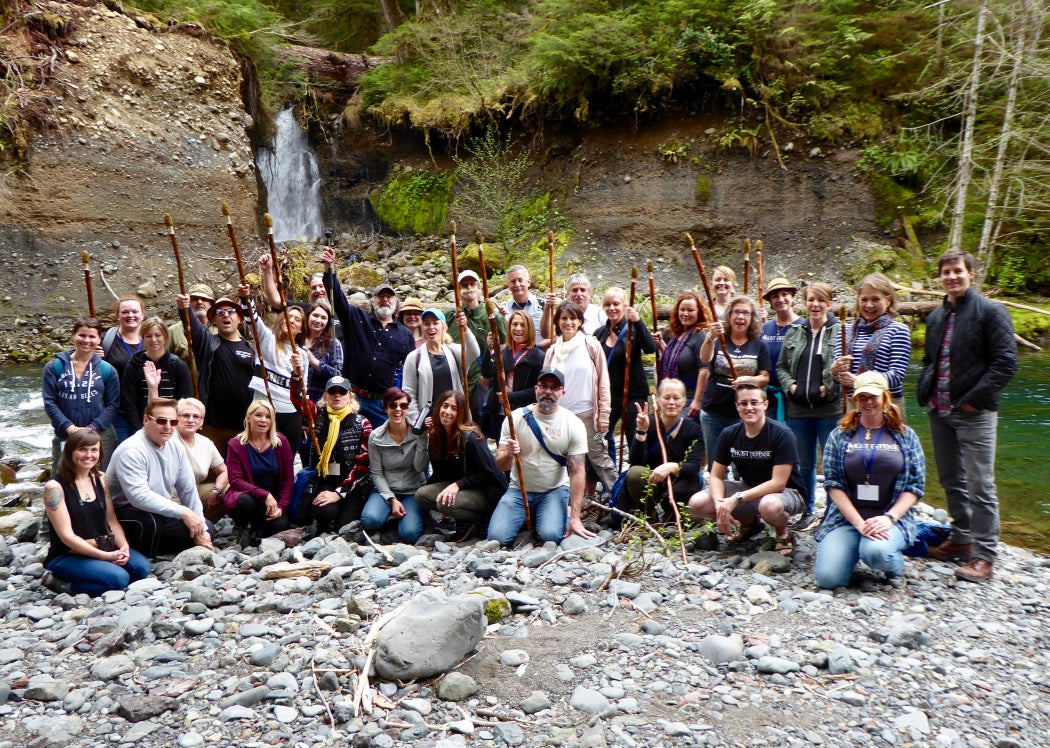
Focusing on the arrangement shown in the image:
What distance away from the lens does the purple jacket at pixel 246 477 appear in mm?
6469

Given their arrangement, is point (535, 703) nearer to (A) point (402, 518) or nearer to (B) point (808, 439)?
(A) point (402, 518)

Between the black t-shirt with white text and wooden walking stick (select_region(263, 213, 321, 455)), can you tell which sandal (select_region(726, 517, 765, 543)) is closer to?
the black t-shirt with white text

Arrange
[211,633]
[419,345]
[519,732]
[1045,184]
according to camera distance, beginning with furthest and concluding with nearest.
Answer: [1045,184] → [419,345] → [211,633] → [519,732]

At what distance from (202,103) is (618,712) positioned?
21.2 m

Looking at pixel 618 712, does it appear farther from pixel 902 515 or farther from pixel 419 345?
pixel 419 345

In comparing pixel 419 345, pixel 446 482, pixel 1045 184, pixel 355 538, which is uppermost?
pixel 1045 184

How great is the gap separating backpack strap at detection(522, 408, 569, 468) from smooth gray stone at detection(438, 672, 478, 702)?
103 inches

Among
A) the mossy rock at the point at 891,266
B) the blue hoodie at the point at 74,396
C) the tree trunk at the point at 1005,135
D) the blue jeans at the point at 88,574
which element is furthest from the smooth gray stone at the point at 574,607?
the mossy rock at the point at 891,266

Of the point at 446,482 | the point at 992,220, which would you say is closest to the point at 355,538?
the point at 446,482

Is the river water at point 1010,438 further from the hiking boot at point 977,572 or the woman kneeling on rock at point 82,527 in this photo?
the woman kneeling on rock at point 82,527

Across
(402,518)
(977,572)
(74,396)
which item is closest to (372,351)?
(402,518)

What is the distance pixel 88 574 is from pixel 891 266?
18.2 m

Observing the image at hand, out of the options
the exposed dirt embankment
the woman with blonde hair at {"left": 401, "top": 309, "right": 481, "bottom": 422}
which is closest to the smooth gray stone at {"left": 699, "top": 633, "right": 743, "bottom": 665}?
the woman with blonde hair at {"left": 401, "top": 309, "right": 481, "bottom": 422}

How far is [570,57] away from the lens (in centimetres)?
2170
